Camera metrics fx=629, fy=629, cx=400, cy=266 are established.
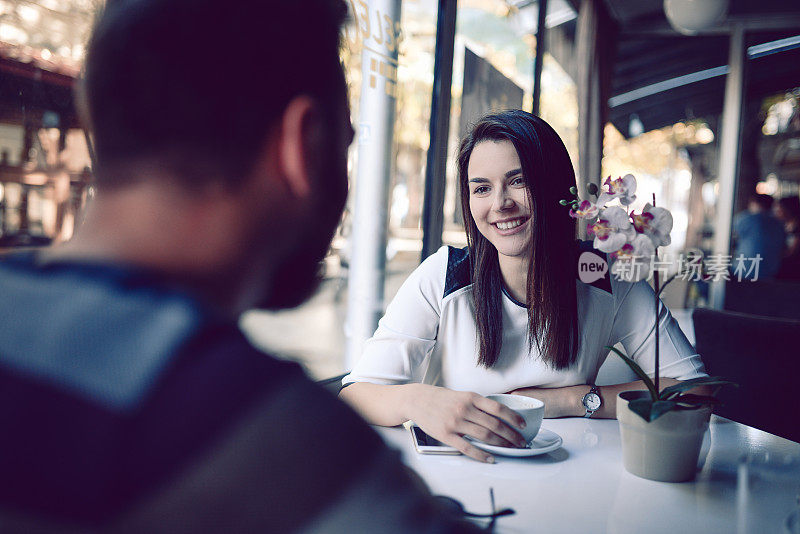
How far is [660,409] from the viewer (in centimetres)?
108

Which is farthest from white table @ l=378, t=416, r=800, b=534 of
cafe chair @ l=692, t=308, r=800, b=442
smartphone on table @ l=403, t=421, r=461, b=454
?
cafe chair @ l=692, t=308, r=800, b=442

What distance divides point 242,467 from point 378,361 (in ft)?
3.94

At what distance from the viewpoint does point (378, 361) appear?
62.1 inches

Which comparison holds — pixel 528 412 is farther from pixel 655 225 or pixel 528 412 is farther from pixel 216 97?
pixel 216 97

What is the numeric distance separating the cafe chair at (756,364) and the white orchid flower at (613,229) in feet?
3.95

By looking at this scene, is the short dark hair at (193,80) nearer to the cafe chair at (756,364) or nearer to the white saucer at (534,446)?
the white saucer at (534,446)

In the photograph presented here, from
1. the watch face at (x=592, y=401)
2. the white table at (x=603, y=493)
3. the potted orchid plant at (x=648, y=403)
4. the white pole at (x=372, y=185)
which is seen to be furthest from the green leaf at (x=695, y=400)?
the white pole at (x=372, y=185)

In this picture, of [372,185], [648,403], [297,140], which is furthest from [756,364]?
[297,140]

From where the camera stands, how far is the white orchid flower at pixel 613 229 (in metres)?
1.13

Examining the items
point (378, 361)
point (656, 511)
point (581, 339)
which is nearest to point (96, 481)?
point (656, 511)

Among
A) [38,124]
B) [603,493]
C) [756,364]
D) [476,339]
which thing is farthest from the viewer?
[756,364]

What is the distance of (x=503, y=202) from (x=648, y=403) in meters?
0.77

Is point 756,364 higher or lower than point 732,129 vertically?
lower

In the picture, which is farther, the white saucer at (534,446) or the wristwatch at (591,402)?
the wristwatch at (591,402)
